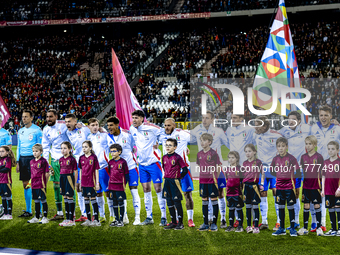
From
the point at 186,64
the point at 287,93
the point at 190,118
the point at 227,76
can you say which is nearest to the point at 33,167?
the point at 287,93

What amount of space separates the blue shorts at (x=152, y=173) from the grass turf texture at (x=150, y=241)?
0.97 meters

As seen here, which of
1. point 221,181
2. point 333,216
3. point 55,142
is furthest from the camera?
point 55,142

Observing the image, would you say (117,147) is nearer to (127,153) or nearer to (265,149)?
(127,153)

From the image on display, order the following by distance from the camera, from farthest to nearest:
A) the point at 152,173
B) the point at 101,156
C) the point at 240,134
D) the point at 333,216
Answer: the point at 101,156 → the point at 152,173 → the point at 240,134 → the point at 333,216

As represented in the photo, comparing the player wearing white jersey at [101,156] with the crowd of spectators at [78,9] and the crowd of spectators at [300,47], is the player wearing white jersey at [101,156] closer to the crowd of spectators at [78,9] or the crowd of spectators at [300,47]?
the crowd of spectators at [300,47]

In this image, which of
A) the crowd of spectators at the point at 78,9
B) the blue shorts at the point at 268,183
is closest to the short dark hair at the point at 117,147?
the blue shorts at the point at 268,183

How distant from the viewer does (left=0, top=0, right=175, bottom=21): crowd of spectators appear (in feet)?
119

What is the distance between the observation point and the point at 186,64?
105ft

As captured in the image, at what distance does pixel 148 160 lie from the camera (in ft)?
28.7

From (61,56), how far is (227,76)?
1681 centimetres

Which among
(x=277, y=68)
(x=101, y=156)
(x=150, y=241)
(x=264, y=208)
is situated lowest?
(x=150, y=241)

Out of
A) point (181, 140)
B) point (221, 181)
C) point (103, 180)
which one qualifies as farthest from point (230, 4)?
point (221, 181)

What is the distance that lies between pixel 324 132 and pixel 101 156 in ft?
15.3

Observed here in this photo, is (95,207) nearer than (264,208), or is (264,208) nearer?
(264,208)
